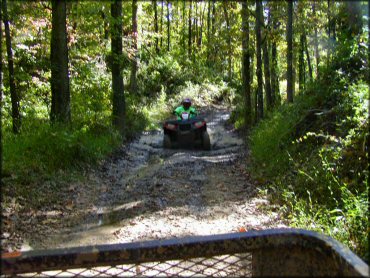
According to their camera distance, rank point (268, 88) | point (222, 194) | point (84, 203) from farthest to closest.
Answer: point (268, 88) → point (222, 194) → point (84, 203)

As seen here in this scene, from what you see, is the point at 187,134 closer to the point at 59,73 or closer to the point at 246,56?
the point at 59,73

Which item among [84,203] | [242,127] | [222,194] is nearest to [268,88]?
[242,127]

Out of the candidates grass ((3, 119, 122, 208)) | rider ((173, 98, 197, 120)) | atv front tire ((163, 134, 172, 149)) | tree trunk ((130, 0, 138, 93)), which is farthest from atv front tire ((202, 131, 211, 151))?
tree trunk ((130, 0, 138, 93))

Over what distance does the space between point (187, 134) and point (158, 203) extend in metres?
5.51

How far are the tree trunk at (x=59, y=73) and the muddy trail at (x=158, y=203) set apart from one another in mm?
1488

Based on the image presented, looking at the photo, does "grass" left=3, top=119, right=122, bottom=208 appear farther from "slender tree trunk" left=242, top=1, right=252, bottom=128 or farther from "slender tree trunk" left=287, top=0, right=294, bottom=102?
"slender tree trunk" left=242, top=1, right=252, bottom=128

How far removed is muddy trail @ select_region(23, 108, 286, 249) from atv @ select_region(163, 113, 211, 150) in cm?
141

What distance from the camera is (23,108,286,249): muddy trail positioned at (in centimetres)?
505

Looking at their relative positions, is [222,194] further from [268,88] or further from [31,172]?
[268,88]

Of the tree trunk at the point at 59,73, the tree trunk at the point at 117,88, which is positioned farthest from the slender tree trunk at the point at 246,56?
the tree trunk at the point at 59,73

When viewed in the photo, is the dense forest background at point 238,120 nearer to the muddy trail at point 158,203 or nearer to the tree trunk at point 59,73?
the tree trunk at point 59,73

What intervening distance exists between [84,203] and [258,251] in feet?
14.5

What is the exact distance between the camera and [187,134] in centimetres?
1154

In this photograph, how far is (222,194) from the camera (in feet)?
22.4
